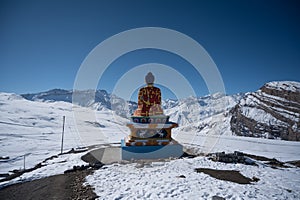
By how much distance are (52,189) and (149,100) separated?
25.6 ft

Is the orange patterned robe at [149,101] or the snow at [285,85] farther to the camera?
the snow at [285,85]

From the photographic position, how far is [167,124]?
39.0 feet

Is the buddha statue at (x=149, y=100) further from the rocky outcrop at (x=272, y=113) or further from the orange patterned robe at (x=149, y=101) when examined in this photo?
the rocky outcrop at (x=272, y=113)

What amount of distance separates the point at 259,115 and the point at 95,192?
3611 cm

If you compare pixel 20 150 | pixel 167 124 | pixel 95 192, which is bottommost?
pixel 20 150

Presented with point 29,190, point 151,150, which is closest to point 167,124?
point 151,150

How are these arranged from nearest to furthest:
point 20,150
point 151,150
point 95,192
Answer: point 95,192 → point 151,150 → point 20,150

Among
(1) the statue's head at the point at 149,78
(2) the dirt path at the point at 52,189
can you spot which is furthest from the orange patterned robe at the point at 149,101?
(2) the dirt path at the point at 52,189

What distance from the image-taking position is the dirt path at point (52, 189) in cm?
569

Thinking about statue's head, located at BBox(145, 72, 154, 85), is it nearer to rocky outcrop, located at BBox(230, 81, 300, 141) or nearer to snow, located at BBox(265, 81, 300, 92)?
rocky outcrop, located at BBox(230, 81, 300, 141)

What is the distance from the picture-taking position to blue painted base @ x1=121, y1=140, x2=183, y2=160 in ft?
35.9

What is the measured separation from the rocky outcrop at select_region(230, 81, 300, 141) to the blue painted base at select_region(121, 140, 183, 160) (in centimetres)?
2390

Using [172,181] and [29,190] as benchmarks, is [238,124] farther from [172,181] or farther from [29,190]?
[29,190]

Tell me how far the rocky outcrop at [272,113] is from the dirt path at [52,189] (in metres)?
30.5
